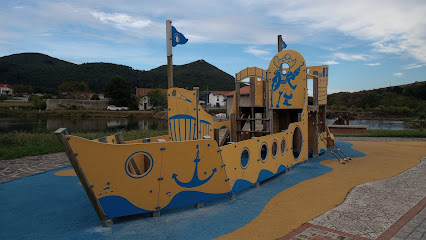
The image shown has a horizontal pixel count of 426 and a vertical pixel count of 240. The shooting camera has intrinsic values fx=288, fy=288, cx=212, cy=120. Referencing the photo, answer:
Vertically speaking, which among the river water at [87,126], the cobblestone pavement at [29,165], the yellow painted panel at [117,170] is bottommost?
the river water at [87,126]

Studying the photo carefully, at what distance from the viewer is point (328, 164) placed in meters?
10.3

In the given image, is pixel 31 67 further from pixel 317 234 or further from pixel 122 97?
pixel 317 234

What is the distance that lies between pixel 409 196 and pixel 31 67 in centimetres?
15342

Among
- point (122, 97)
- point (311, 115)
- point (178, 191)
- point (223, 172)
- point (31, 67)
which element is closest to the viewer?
point (178, 191)

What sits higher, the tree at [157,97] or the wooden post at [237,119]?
the tree at [157,97]

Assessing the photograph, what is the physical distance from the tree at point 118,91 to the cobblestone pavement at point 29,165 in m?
62.6

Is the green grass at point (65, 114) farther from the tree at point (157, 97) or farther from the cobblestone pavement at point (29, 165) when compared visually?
the cobblestone pavement at point (29, 165)

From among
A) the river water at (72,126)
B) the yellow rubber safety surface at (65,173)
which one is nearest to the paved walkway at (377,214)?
the yellow rubber safety surface at (65,173)

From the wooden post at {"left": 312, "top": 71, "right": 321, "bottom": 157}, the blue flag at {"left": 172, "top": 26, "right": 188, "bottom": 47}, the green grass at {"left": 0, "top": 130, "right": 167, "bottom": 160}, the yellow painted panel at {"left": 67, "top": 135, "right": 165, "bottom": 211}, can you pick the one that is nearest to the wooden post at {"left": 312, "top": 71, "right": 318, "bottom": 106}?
the wooden post at {"left": 312, "top": 71, "right": 321, "bottom": 157}

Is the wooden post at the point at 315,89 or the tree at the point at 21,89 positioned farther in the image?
the tree at the point at 21,89

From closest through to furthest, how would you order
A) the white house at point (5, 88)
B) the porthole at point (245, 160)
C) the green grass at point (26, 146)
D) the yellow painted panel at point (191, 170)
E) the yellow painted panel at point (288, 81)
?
the yellow painted panel at point (191, 170) < the porthole at point (245, 160) < the yellow painted panel at point (288, 81) < the green grass at point (26, 146) < the white house at point (5, 88)

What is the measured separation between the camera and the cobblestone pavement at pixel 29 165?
28.6ft

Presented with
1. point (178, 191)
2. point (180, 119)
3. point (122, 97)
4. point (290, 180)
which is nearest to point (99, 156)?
point (178, 191)

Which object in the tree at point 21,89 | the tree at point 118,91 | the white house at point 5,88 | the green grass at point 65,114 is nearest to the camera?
the green grass at point 65,114
